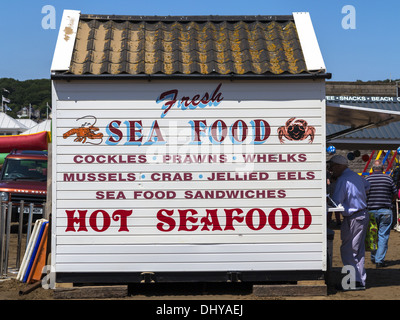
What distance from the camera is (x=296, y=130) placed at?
7.86 metres

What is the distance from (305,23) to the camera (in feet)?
27.8

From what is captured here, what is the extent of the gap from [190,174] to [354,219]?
98.7 inches

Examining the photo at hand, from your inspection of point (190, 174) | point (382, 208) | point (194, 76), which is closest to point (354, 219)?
point (190, 174)

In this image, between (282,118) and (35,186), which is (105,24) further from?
(35,186)

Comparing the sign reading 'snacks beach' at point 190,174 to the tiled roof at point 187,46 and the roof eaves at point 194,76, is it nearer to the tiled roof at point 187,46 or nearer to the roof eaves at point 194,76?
the roof eaves at point 194,76

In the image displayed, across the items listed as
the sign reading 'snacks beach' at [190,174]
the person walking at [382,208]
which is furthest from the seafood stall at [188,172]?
the person walking at [382,208]

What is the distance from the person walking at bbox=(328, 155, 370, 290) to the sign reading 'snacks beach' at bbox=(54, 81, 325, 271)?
813 mm

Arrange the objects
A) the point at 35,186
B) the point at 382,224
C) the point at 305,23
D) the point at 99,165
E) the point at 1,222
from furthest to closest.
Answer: the point at 35,186, the point at 382,224, the point at 1,222, the point at 305,23, the point at 99,165

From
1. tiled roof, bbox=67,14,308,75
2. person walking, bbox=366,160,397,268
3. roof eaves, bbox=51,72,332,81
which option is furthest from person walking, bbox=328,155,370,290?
person walking, bbox=366,160,397,268

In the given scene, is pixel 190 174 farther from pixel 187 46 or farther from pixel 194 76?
pixel 187 46

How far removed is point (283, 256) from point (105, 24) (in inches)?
165

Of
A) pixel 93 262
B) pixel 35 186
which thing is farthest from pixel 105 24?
pixel 35 186

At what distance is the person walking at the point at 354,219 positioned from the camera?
335 inches

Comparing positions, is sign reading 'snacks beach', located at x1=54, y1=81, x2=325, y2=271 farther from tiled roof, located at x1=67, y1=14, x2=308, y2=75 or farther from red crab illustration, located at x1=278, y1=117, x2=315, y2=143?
tiled roof, located at x1=67, y1=14, x2=308, y2=75
